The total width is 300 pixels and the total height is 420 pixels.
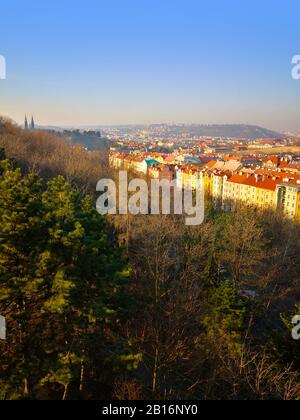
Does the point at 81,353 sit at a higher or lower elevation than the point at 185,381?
higher

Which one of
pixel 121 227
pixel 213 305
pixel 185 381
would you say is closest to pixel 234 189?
pixel 121 227

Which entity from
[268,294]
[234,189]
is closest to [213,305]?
[268,294]

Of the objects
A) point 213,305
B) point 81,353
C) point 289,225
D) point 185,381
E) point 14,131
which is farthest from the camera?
point 14,131
